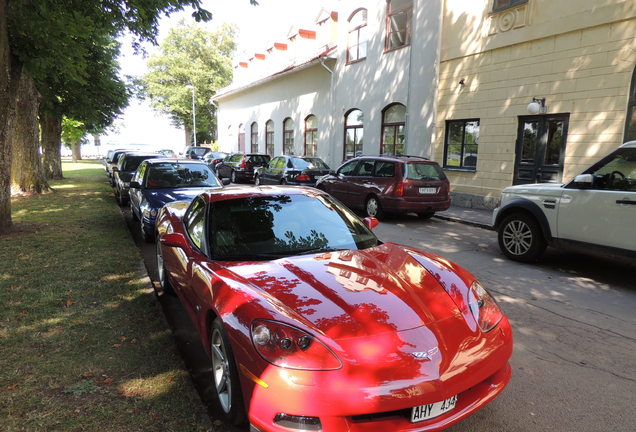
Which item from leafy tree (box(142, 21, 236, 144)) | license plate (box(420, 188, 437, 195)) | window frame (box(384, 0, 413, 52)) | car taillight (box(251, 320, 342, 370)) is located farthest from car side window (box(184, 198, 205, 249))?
leafy tree (box(142, 21, 236, 144))

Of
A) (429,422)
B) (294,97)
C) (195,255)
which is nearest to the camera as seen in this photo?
(429,422)

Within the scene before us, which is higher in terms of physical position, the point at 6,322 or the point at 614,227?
the point at 614,227

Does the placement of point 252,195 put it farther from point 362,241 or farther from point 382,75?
point 382,75

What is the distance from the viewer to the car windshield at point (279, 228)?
11.1 feet

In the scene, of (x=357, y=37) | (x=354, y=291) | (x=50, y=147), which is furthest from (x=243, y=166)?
(x=354, y=291)

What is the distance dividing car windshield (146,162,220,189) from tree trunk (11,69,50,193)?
737cm

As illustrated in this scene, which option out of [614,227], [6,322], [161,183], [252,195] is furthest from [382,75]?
[6,322]

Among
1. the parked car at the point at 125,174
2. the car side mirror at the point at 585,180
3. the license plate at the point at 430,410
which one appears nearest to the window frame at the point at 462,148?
the car side mirror at the point at 585,180

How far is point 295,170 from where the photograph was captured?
15828mm

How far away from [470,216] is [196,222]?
9472 millimetres

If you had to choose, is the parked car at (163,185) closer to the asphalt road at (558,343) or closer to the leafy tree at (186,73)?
the asphalt road at (558,343)

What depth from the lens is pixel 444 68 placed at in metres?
14.6

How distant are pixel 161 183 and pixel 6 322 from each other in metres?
4.66

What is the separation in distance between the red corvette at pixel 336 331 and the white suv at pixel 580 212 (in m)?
3.66
